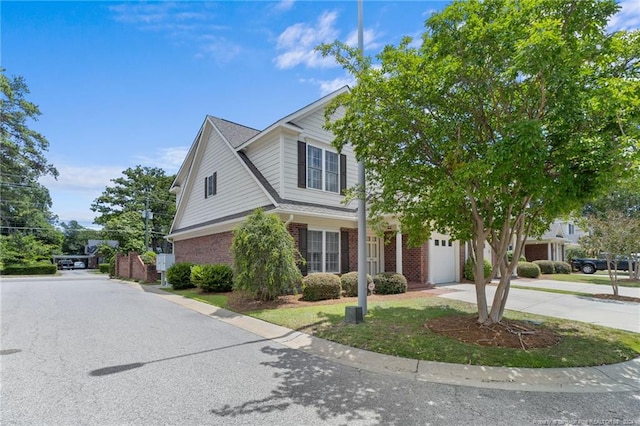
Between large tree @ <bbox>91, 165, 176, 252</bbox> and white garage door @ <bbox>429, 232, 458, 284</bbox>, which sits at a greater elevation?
large tree @ <bbox>91, 165, 176, 252</bbox>

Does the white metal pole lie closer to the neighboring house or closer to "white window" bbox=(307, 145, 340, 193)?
"white window" bbox=(307, 145, 340, 193)

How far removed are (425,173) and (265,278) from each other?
5.96m

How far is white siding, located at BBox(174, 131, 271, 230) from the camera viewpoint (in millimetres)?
14703

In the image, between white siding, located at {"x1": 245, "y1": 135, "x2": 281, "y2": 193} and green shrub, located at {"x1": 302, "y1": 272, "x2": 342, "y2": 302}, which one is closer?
green shrub, located at {"x1": 302, "y1": 272, "x2": 342, "y2": 302}

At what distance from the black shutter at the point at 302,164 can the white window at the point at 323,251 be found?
2.05 m

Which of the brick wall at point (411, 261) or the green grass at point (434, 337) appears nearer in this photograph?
the green grass at point (434, 337)

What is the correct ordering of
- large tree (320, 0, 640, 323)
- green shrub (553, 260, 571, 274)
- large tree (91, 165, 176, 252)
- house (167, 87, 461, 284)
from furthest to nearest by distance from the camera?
large tree (91, 165, 176, 252) → green shrub (553, 260, 571, 274) → house (167, 87, 461, 284) → large tree (320, 0, 640, 323)

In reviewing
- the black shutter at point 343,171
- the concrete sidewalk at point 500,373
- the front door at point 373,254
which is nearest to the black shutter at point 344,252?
the front door at point 373,254

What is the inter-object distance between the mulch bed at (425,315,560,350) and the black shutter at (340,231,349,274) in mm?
6915

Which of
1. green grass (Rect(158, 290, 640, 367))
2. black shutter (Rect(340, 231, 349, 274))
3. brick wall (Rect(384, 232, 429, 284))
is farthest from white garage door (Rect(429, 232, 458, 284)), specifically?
green grass (Rect(158, 290, 640, 367))

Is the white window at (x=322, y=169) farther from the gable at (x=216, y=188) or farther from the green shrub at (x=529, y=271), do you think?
the green shrub at (x=529, y=271)

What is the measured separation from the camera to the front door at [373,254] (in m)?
15.8

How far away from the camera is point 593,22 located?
556cm

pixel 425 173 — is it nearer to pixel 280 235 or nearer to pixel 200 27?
pixel 280 235
